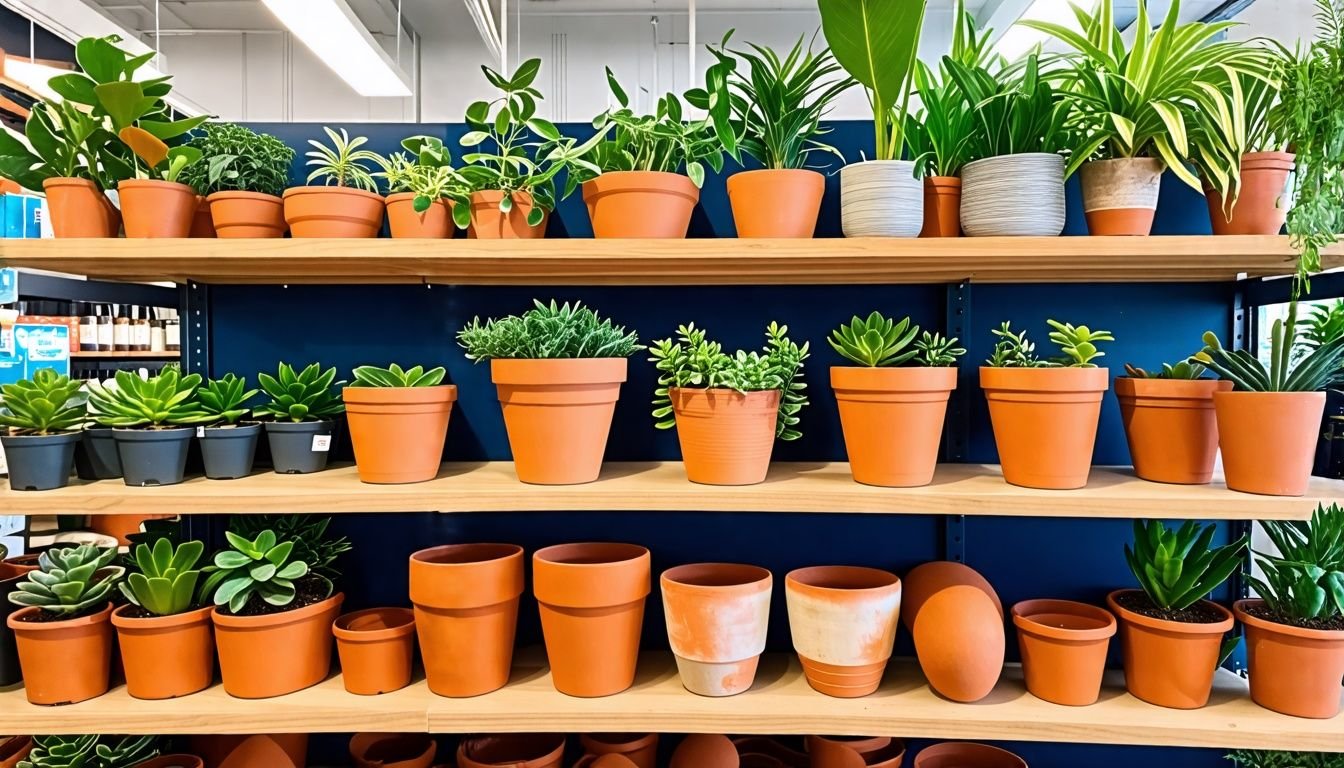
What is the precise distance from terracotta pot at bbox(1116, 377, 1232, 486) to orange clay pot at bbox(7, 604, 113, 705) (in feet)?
5.75

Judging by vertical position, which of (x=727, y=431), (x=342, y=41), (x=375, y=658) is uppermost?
(x=342, y=41)

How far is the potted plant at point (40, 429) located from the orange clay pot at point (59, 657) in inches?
8.8

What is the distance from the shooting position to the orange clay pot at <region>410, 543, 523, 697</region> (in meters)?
1.20

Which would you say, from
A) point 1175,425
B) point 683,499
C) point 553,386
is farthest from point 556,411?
point 1175,425

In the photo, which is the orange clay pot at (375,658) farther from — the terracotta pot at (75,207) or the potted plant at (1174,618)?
the potted plant at (1174,618)

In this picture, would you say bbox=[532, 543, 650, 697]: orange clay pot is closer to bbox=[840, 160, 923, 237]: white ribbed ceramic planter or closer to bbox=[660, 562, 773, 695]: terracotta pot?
bbox=[660, 562, 773, 695]: terracotta pot

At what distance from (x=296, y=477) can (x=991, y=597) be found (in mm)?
1217

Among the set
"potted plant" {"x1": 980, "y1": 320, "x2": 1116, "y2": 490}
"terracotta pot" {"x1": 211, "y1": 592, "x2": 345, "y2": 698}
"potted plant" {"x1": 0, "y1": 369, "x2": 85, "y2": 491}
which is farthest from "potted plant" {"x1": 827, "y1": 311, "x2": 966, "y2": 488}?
"potted plant" {"x1": 0, "y1": 369, "x2": 85, "y2": 491}

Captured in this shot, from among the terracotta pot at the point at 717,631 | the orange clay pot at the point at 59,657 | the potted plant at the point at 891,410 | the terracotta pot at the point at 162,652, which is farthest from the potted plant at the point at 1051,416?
the orange clay pot at the point at 59,657

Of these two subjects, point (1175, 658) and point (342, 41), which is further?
point (342, 41)

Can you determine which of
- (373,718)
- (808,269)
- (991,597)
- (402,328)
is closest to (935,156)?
(808,269)

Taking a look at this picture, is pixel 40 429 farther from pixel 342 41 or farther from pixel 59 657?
pixel 342 41

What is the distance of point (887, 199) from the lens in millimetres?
1165

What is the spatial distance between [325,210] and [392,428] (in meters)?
0.38
